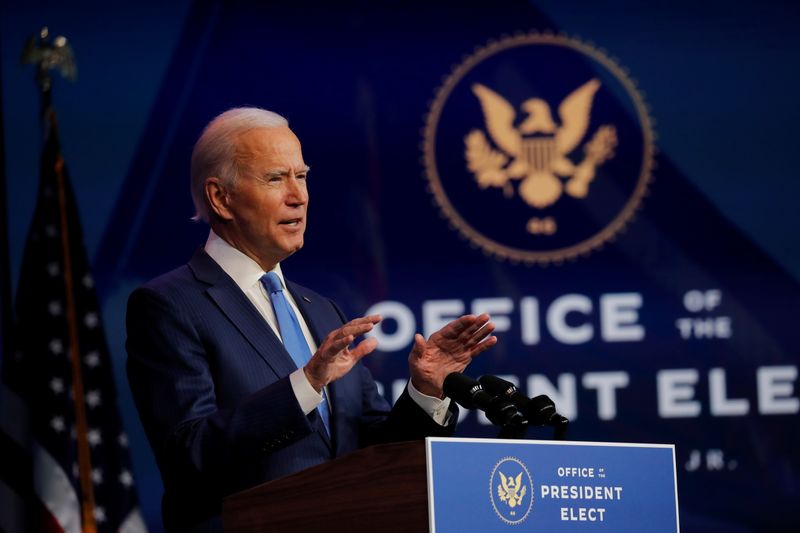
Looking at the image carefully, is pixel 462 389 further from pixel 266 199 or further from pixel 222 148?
pixel 222 148

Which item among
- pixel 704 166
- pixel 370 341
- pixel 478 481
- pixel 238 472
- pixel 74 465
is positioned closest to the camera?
pixel 478 481

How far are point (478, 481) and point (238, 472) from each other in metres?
0.75

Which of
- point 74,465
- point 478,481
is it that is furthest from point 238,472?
point 74,465

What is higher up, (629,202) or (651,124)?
(651,124)

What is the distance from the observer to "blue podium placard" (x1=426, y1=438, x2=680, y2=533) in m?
1.95

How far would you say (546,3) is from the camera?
572cm

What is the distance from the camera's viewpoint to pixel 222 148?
2.90 meters

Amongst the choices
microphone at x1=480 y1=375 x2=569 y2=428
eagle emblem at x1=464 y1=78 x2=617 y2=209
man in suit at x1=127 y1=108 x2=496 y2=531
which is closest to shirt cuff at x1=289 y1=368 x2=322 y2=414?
man in suit at x1=127 y1=108 x2=496 y2=531

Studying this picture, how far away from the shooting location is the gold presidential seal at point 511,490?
6.52ft

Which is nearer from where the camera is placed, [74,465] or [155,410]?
[155,410]

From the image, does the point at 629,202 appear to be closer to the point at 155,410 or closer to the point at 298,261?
the point at 298,261

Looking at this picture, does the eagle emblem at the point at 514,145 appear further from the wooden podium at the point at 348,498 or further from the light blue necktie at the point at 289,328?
the wooden podium at the point at 348,498

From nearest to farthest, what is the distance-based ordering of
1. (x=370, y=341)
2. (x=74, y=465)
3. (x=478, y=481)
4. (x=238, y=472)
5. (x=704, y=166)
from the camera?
(x=478, y=481) < (x=370, y=341) < (x=238, y=472) < (x=74, y=465) < (x=704, y=166)

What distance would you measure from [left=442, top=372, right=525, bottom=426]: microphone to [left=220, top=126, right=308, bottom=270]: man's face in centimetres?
60
